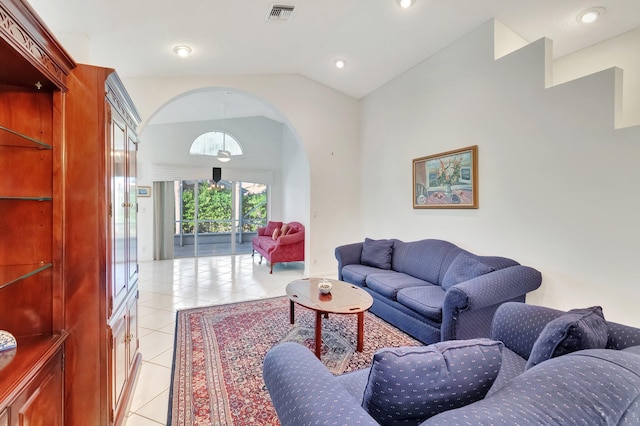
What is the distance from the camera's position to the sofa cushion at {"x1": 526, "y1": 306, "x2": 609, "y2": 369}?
1.21 metres

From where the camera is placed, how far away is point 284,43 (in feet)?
12.7

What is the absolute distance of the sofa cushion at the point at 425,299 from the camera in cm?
262

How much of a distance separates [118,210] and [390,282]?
106 inches

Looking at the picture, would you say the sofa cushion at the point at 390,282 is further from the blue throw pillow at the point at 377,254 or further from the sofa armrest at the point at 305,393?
the sofa armrest at the point at 305,393

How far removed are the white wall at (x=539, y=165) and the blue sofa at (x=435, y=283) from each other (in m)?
0.26

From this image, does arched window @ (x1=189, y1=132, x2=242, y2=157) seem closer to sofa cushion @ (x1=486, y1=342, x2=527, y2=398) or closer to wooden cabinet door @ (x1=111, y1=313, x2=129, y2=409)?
wooden cabinet door @ (x1=111, y1=313, x2=129, y2=409)

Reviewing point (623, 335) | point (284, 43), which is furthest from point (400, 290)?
point (284, 43)

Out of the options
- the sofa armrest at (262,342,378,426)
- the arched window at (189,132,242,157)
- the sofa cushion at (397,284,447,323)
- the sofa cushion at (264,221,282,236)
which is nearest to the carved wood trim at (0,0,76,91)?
the sofa armrest at (262,342,378,426)

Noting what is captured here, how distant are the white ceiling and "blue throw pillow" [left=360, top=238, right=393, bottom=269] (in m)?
2.59

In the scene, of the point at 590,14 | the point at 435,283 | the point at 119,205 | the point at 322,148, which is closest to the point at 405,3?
the point at 590,14

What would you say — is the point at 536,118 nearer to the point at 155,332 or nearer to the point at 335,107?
the point at 335,107

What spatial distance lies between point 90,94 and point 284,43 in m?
2.94

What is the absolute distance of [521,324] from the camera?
1.81m

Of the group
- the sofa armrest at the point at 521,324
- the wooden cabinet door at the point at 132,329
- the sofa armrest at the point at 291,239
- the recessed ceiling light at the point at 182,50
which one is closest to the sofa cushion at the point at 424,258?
the sofa armrest at the point at 521,324
